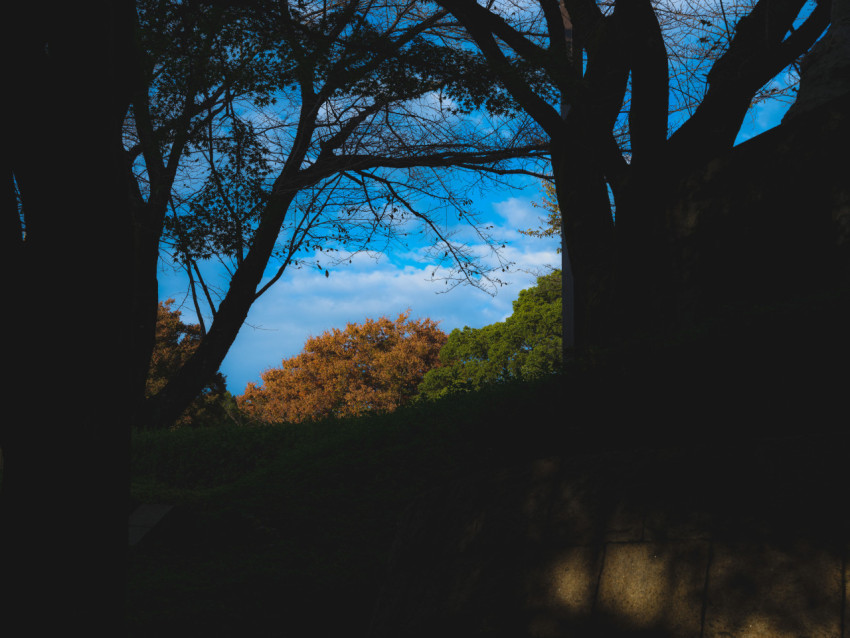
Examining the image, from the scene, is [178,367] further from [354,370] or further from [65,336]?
[65,336]

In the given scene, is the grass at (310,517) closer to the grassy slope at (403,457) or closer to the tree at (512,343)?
the grassy slope at (403,457)

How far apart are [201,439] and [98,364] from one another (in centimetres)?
923

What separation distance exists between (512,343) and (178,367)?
45.0 feet

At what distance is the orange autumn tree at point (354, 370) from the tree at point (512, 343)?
4021 mm

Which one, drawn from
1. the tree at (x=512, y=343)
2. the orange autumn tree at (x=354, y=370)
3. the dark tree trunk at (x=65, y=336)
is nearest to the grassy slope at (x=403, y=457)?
the dark tree trunk at (x=65, y=336)

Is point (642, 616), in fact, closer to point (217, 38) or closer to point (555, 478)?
point (555, 478)

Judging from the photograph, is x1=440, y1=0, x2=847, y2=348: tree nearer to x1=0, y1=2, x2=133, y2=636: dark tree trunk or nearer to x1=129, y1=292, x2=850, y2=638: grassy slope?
x1=129, y1=292, x2=850, y2=638: grassy slope

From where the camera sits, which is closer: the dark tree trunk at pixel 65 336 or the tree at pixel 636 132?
the dark tree trunk at pixel 65 336

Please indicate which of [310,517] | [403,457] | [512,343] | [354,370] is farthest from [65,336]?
[354,370]

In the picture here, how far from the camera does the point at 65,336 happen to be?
11.7ft

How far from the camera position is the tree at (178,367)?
27078 millimetres

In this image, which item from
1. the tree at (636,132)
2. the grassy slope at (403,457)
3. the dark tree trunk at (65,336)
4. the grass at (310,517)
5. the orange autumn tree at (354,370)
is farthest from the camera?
the orange autumn tree at (354,370)

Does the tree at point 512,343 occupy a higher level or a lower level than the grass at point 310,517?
higher

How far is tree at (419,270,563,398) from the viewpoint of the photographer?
24.6 m
